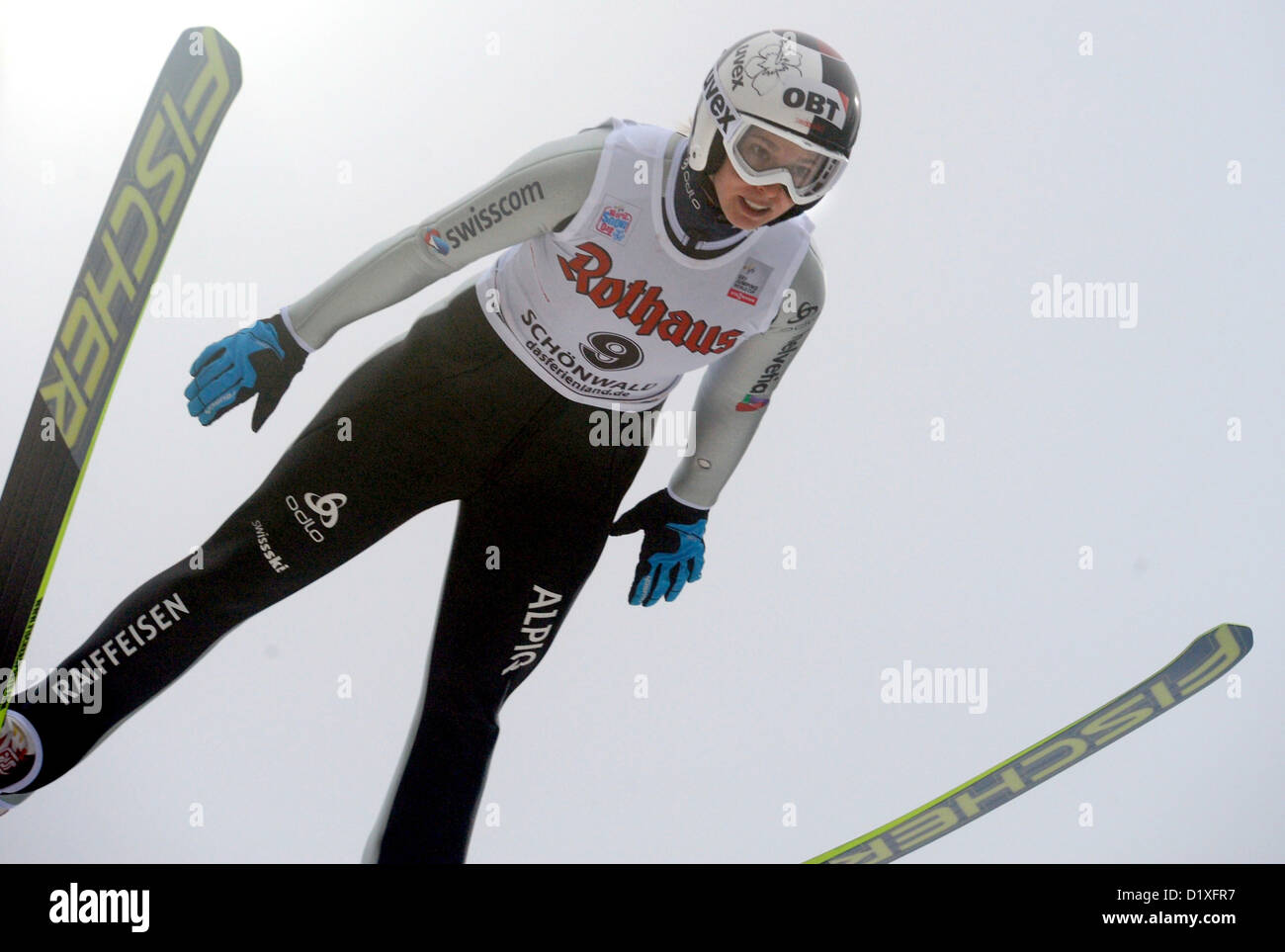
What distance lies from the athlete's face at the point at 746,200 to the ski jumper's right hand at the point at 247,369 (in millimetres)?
714

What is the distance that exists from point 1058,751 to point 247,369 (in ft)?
6.03

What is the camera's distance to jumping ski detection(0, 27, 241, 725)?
185 centimetres

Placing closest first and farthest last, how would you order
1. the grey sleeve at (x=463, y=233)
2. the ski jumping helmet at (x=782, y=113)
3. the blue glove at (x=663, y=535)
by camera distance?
1. the ski jumping helmet at (x=782, y=113)
2. the grey sleeve at (x=463, y=233)
3. the blue glove at (x=663, y=535)

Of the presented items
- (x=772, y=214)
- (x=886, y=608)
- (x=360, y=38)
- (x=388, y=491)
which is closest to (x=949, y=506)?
(x=886, y=608)

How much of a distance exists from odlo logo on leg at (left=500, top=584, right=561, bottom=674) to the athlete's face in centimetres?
64

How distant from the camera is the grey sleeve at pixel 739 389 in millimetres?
1810

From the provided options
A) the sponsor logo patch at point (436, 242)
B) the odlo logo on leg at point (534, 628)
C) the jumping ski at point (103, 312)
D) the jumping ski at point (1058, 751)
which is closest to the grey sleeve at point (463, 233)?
the sponsor logo patch at point (436, 242)

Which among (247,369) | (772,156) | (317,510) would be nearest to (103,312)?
(247,369)

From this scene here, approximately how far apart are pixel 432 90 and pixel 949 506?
1.41 m

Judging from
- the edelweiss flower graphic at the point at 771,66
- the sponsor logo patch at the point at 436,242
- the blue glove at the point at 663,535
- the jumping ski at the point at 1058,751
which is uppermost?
the edelweiss flower graphic at the point at 771,66

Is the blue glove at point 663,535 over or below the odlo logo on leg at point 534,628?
over

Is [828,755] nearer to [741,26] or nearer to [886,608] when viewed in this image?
[886,608]

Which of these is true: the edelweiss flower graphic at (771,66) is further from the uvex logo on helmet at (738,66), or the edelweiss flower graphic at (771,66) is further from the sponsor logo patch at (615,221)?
the sponsor logo patch at (615,221)

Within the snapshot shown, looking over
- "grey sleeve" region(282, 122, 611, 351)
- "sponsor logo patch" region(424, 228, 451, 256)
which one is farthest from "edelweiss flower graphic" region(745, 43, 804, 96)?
"sponsor logo patch" region(424, 228, 451, 256)
